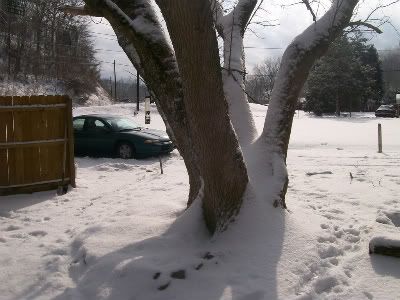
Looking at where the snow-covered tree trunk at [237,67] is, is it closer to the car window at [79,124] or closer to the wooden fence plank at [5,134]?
the wooden fence plank at [5,134]

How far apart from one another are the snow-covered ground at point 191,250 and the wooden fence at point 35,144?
0.60 m

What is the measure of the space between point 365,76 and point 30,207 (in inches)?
1926

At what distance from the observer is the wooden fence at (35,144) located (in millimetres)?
7523

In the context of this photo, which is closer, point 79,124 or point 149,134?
point 149,134

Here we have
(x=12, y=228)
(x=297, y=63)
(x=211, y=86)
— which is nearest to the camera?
(x=211, y=86)

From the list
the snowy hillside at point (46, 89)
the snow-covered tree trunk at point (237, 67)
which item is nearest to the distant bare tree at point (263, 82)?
the snow-covered tree trunk at point (237, 67)

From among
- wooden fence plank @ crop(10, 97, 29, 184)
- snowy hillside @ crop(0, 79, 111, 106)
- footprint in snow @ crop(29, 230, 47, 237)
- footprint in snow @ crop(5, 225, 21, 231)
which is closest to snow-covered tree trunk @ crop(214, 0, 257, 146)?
footprint in snow @ crop(29, 230, 47, 237)

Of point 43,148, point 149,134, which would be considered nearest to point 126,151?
point 149,134

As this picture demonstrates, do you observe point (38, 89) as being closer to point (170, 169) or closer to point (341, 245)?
point (170, 169)

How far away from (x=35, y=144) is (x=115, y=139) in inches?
193

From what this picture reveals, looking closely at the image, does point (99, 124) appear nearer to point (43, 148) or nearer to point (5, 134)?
point (43, 148)

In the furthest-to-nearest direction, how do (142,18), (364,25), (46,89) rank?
(46,89), (364,25), (142,18)

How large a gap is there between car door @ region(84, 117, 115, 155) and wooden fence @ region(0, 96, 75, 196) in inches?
173

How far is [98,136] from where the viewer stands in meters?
12.8
